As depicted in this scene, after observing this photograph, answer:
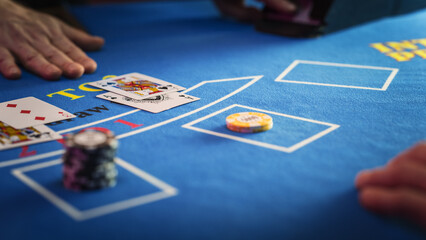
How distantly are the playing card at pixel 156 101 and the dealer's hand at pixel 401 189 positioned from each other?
91cm

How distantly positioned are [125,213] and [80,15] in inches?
121

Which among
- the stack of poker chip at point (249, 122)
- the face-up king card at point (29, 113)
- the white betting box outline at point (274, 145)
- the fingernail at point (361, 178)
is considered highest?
the fingernail at point (361, 178)

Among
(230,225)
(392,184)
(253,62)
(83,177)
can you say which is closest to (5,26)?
(253,62)

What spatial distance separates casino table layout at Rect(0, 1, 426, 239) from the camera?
1.09 meters

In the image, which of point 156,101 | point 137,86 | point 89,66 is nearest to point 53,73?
point 89,66

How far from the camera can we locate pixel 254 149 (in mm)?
1452

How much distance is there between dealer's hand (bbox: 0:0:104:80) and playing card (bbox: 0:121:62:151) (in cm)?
64

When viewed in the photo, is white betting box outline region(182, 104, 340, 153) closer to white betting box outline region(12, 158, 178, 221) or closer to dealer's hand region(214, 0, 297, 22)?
white betting box outline region(12, 158, 178, 221)

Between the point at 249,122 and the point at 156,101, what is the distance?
18.6 inches

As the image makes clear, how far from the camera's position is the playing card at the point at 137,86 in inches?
78.1

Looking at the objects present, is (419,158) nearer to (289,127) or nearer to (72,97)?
(289,127)

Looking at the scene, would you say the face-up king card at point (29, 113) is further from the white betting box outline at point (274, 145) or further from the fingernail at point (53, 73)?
the white betting box outline at point (274, 145)

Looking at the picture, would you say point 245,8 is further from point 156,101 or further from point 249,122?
point 249,122

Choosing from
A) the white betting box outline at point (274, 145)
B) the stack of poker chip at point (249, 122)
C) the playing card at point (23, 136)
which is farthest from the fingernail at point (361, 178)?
the playing card at point (23, 136)
